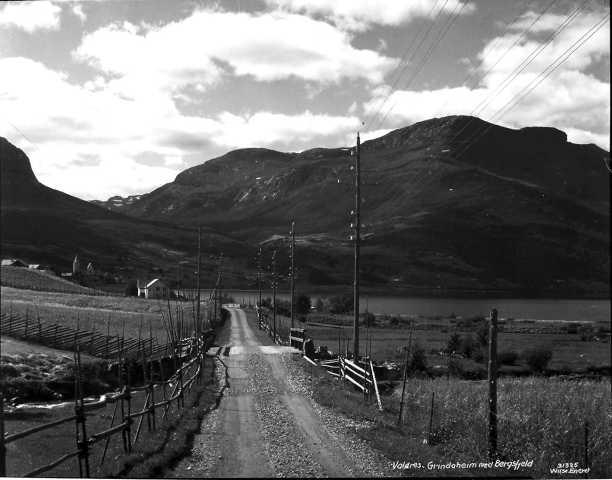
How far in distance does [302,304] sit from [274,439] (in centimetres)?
7056

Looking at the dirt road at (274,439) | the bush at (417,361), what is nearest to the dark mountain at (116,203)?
the dirt road at (274,439)

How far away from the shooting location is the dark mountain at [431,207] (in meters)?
33.7

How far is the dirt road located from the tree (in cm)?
5719

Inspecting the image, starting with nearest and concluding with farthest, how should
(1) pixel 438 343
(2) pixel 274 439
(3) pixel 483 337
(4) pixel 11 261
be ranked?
(2) pixel 274 439 → (4) pixel 11 261 → (3) pixel 483 337 → (1) pixel 438 343

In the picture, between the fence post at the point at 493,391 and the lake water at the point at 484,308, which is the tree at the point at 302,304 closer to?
the lake water at the point at 484,308

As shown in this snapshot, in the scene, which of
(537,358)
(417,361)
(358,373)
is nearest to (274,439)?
(358,373)

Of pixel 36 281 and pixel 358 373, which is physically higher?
pixel 36 281

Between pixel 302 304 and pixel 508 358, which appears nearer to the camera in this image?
pixel 508 358

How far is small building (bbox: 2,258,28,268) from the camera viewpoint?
1192 inches

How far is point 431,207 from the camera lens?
6058 inches

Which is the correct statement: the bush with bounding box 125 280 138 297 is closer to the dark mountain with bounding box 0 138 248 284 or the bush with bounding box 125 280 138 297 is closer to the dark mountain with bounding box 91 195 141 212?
the dark mountain with bounding box 0 138 248 284

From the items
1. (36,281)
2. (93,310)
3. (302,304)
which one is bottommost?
(302,304)

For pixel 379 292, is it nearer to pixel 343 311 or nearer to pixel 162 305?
pixel 343 311

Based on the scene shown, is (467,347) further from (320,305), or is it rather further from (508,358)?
(320,305)
